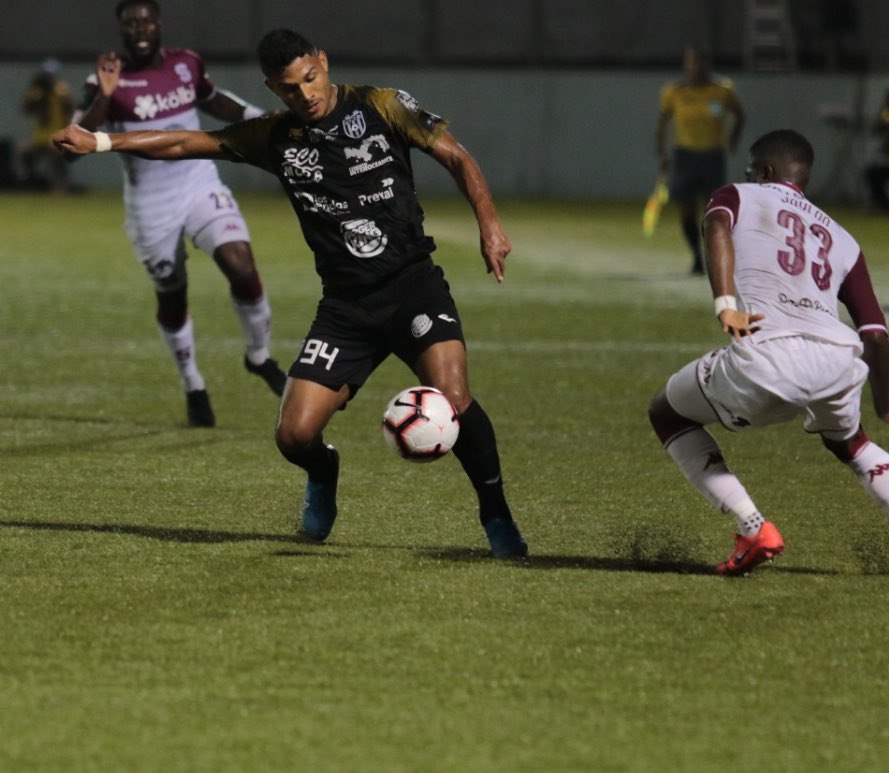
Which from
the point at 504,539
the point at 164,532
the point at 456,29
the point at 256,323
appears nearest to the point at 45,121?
the point at 456,29

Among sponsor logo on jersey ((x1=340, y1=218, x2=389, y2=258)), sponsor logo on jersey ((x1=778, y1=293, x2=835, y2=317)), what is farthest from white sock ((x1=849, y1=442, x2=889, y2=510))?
sponsor logo on jersey ((x1=340, y1=218, x2=389, y2=258))

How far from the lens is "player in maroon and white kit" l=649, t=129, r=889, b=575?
242 inches

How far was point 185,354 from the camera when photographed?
34.8ft

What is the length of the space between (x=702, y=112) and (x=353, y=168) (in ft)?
44.0

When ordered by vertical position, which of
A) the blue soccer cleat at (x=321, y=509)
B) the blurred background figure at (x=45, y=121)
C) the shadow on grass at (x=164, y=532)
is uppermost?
the blue soccer cleat at (x=321, y=509)

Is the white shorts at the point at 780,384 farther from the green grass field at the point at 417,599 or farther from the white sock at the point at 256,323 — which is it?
the white sock at the point at 256,323

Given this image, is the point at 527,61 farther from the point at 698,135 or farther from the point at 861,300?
the point at 861,300

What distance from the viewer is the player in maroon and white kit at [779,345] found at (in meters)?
6.16

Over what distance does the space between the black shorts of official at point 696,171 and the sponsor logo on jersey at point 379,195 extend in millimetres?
12955

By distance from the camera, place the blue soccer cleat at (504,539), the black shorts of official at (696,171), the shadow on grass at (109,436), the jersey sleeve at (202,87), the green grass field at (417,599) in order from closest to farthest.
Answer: the green grass field at (417,599) → the blue soccer cleat at (504,539) → the shadow on grass at (109,436) → the jersey sleeve at (202,87) → the black shorts of official at (696,171)

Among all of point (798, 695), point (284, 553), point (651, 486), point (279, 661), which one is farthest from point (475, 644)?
point (651, 486)

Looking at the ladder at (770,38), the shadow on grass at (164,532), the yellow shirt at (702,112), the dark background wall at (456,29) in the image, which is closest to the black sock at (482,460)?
the shadow on grass at (164,532)

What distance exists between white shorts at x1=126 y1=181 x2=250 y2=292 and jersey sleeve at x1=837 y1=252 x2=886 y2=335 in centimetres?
476

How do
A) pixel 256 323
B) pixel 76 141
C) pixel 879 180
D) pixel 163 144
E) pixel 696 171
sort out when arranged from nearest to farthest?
pixel 76 141, pixel 163 144, pixel 256 323, pixel 696 171, pixel 879 180
